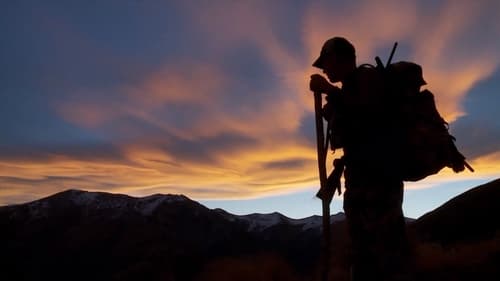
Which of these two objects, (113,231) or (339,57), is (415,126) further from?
(113,231)

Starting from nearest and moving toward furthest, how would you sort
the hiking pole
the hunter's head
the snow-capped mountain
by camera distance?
the hunter's head < the hiking pole < the snow-capped mountain

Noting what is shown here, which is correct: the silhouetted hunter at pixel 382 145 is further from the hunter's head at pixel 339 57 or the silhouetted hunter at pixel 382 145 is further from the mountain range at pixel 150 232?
the mountain range at pixel 150 232

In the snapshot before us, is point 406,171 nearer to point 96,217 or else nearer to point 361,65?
point 361,65

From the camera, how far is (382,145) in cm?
378

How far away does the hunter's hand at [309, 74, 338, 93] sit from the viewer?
3.99m

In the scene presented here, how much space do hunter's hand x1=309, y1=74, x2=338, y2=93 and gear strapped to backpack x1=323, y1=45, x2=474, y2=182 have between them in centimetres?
17

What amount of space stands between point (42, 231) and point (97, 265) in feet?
150

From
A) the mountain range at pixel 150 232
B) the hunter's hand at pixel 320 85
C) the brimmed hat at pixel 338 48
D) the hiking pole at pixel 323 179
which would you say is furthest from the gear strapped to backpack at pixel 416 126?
the mountain range at pixel 150 232

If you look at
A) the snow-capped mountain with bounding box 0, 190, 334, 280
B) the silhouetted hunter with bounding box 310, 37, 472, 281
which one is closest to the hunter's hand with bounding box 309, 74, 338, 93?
the silhouetted hunter with bounding box 310, 37, 472, 281

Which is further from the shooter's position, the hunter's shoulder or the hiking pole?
the hiking pole

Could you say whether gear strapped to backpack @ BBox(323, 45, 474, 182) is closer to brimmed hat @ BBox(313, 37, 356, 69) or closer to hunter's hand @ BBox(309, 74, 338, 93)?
hunter's hand @ BBox(309, 74, 338, 93)

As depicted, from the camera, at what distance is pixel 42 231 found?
563ft

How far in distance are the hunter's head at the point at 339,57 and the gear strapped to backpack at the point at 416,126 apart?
252 mm

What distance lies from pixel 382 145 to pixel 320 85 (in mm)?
738
